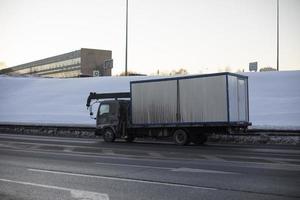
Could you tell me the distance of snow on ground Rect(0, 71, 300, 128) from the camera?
3819cm

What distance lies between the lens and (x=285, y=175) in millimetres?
11789

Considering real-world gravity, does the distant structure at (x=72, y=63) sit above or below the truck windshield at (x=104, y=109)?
above

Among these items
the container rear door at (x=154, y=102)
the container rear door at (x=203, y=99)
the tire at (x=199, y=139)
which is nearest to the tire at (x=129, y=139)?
the container rear door at (x=154, y=102)

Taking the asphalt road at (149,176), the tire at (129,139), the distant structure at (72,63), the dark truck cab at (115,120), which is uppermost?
the distant structure at (72,63)

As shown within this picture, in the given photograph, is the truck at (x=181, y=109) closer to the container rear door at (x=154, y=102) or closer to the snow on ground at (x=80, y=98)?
the container rear door at (x=154, y=102)

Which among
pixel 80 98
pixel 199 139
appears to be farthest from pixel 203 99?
pixel 80 98

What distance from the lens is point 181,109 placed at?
77.6 ft

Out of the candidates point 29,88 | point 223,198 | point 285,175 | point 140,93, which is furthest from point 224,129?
point 29,88

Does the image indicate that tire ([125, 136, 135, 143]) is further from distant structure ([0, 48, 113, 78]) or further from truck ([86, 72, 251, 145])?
distant structure ([0, 48, 113, 78])

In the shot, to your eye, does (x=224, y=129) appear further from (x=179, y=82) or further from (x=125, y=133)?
(x=125, y=133)

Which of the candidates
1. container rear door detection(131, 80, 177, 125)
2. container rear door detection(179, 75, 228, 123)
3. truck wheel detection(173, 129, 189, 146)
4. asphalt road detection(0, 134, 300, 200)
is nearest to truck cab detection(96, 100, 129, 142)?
container rear door detection(131, 80, 177, 125)

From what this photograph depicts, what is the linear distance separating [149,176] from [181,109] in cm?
1183

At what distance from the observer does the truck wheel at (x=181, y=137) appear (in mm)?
23344

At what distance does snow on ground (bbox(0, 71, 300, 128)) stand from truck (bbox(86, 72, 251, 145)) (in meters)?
10.1
